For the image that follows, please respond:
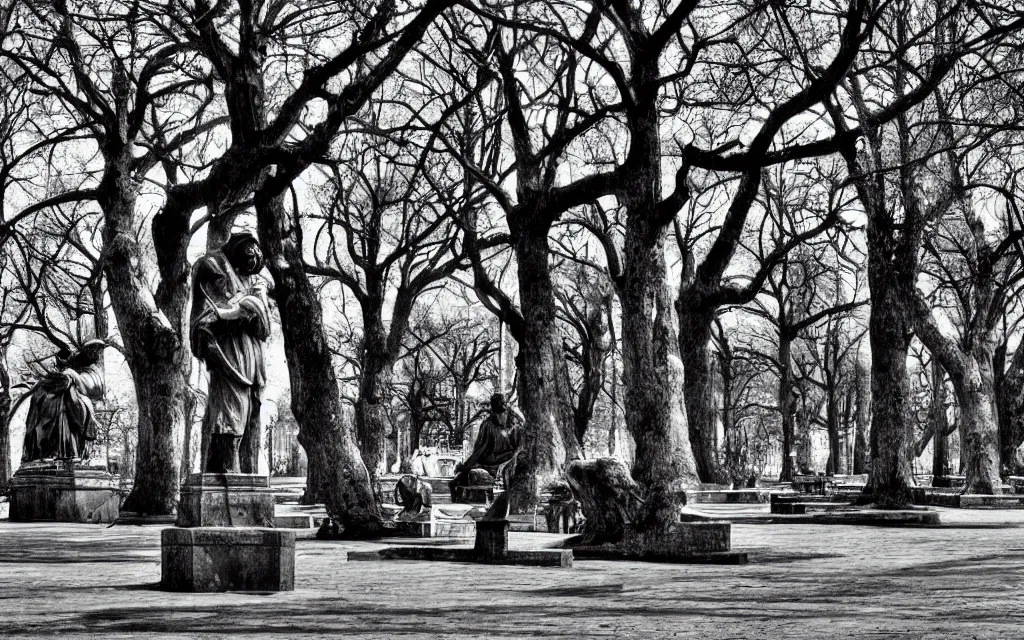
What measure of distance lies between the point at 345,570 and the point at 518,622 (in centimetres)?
472

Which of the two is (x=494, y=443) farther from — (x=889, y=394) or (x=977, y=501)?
(x=889, y=394)

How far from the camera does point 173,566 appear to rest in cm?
1031

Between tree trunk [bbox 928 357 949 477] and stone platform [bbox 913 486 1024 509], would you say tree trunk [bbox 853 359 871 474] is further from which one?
stone platform [bbox 913 486 1024 509]

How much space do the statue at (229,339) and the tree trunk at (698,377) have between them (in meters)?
14.7

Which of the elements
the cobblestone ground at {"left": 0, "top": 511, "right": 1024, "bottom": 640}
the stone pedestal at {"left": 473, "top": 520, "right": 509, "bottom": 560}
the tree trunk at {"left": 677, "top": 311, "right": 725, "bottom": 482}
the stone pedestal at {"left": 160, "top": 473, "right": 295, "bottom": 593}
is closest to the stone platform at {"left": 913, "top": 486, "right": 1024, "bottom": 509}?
the tree trunk at {"left": 677, "top": 311, "right": 725, "bottom": 482}

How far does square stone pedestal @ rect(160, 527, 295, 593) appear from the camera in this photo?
33.6 feet

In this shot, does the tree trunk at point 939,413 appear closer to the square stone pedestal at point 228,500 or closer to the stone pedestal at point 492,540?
the stone pedestal at point 492,540

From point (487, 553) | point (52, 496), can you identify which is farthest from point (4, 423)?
point (487, 553)

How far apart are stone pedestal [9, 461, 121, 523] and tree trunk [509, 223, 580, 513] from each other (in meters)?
8.66

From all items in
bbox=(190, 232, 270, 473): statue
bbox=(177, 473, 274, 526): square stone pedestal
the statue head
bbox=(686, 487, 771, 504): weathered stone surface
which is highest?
the statue head

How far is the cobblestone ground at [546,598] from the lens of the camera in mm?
7793

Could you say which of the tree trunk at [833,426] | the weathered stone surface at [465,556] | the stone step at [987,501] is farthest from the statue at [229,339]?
the tree trunk at [833,426]

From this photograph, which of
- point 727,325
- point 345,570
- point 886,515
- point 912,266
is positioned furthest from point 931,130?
point 727,325

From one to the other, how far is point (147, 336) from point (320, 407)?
143 inches
